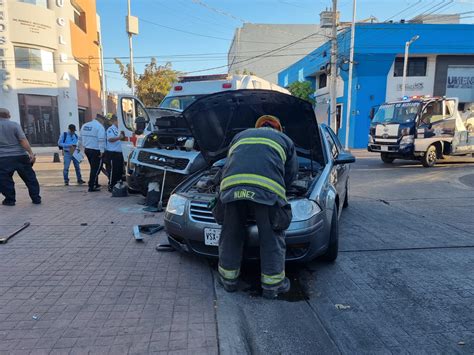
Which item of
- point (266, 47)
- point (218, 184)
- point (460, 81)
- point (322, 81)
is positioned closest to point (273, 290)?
point (218, 184)

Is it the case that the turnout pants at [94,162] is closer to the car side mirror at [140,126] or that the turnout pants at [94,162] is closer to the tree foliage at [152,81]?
the car side mirror at [140,126]

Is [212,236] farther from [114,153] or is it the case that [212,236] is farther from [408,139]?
[408,139]

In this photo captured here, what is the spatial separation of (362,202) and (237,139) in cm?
497

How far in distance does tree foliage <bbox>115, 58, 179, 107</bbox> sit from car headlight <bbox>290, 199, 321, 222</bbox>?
1038 inches

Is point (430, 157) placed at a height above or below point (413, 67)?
below

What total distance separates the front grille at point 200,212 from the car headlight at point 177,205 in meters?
0.13

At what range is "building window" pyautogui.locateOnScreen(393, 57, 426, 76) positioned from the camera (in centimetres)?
2416

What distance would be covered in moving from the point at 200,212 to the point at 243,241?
643 millimetres

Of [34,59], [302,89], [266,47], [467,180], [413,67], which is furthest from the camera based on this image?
[266,47]

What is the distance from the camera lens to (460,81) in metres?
24.5

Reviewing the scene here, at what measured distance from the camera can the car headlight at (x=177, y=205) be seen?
4.07m

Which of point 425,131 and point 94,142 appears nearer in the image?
point 94,142

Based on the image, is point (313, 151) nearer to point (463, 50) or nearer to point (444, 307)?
point (444, 307)

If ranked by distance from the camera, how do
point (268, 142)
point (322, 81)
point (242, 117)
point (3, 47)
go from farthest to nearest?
point (322, 81) < point (3, 47) < point (242, 117) < point (268, 142)
